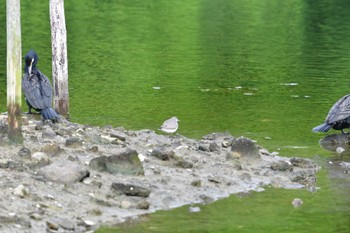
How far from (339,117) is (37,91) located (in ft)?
19.2

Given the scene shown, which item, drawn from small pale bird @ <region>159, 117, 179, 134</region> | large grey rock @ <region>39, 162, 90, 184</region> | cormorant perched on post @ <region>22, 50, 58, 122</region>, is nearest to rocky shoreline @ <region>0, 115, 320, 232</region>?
large grey rock @ <region>39, 162, 90, 184</region>

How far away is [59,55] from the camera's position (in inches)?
792

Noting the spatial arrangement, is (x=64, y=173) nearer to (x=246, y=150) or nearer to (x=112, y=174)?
(x=112, y=174)

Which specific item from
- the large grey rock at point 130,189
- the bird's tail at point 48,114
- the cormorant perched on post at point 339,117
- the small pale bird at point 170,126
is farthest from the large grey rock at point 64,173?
the cormorant perched on post at point 339,117

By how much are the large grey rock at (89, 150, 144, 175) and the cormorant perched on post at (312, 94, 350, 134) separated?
238 inches

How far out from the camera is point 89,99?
24469 millimetres

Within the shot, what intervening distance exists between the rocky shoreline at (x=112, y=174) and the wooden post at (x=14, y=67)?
254mm

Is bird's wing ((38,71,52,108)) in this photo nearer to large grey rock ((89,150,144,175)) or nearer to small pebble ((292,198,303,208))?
large grey rock ((89,150,144,175))

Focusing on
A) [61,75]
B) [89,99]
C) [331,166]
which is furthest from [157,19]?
[331,166]

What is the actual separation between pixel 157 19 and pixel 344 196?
104ft

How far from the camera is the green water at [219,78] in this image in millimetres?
14281

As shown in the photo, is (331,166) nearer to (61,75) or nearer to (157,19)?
(61,75)

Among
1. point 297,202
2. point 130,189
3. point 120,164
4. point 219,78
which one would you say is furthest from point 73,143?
point 219,78

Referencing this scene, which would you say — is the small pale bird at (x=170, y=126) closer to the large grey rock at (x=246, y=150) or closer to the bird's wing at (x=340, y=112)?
the bird's wing at (x=340, y=112)
